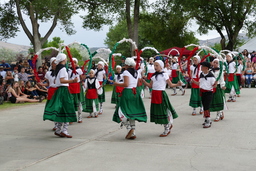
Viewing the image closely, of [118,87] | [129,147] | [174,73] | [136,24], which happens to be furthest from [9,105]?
[136,24]

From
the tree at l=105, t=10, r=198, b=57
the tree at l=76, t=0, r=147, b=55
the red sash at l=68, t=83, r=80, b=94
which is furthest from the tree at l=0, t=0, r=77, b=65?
the red sash at l=68, t=83, r=80, b=94

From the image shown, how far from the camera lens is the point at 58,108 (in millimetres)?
8266

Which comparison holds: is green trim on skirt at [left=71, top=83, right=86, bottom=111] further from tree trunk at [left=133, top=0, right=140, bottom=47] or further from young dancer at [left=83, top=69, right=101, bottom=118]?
tree trunk at [left=133, top=0, right=140, bottom=47]

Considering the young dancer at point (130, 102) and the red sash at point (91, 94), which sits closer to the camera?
the young dancer at point (130, 102)

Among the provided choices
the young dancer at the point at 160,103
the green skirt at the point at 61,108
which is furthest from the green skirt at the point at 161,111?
the green skirt at the point at 61,108

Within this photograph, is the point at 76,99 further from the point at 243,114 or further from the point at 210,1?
the point at 210,1

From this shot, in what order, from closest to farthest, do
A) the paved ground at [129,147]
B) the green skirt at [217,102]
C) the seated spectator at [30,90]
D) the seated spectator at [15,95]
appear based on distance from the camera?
1. the paved ground at [129,147]
2. the green skirt at [217,102]
3. the seated spectator at [15,95]
4. the seated spectator at [30,90]

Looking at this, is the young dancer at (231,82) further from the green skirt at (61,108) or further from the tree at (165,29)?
the tree at (165,29)

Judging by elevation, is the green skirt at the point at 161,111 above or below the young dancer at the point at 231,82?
below

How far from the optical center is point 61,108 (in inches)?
329

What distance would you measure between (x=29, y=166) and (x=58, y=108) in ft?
7.22

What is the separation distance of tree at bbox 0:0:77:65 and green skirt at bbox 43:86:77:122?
14170 millimetres

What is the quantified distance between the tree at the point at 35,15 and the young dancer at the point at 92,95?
11.3 m

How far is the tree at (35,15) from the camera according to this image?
863 inches
